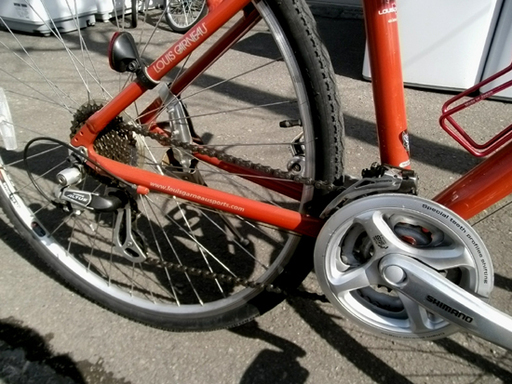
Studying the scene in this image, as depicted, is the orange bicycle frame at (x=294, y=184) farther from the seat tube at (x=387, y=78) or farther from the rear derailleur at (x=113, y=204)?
the rear derailleur at (x=113, y=204)

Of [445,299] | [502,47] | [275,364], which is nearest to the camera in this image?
[445,299]

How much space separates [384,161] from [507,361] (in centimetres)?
89

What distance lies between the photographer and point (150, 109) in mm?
1545

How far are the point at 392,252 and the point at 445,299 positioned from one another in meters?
0.16

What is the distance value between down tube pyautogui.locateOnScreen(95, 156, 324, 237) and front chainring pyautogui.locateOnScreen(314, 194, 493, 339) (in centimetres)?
9

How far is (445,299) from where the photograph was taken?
41.2 inches

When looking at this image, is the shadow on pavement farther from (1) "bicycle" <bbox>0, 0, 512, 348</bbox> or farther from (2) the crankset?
(2) the crankset

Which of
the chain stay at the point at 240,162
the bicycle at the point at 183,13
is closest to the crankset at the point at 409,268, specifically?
the chain stay at the point at 240,162

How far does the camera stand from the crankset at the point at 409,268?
1.02 metres

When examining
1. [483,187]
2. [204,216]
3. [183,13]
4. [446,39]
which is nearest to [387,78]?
[483,187]

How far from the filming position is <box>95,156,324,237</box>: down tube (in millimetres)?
1220

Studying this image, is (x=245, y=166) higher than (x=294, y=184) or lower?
higher

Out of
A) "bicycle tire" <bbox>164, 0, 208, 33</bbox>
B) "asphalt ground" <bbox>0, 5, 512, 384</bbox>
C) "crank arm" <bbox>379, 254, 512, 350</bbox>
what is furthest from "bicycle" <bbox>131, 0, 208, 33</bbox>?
"crank arm" <bbox>379, 254, 512, 350</bbox>

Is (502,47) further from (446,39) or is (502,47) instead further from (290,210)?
(290,210)
